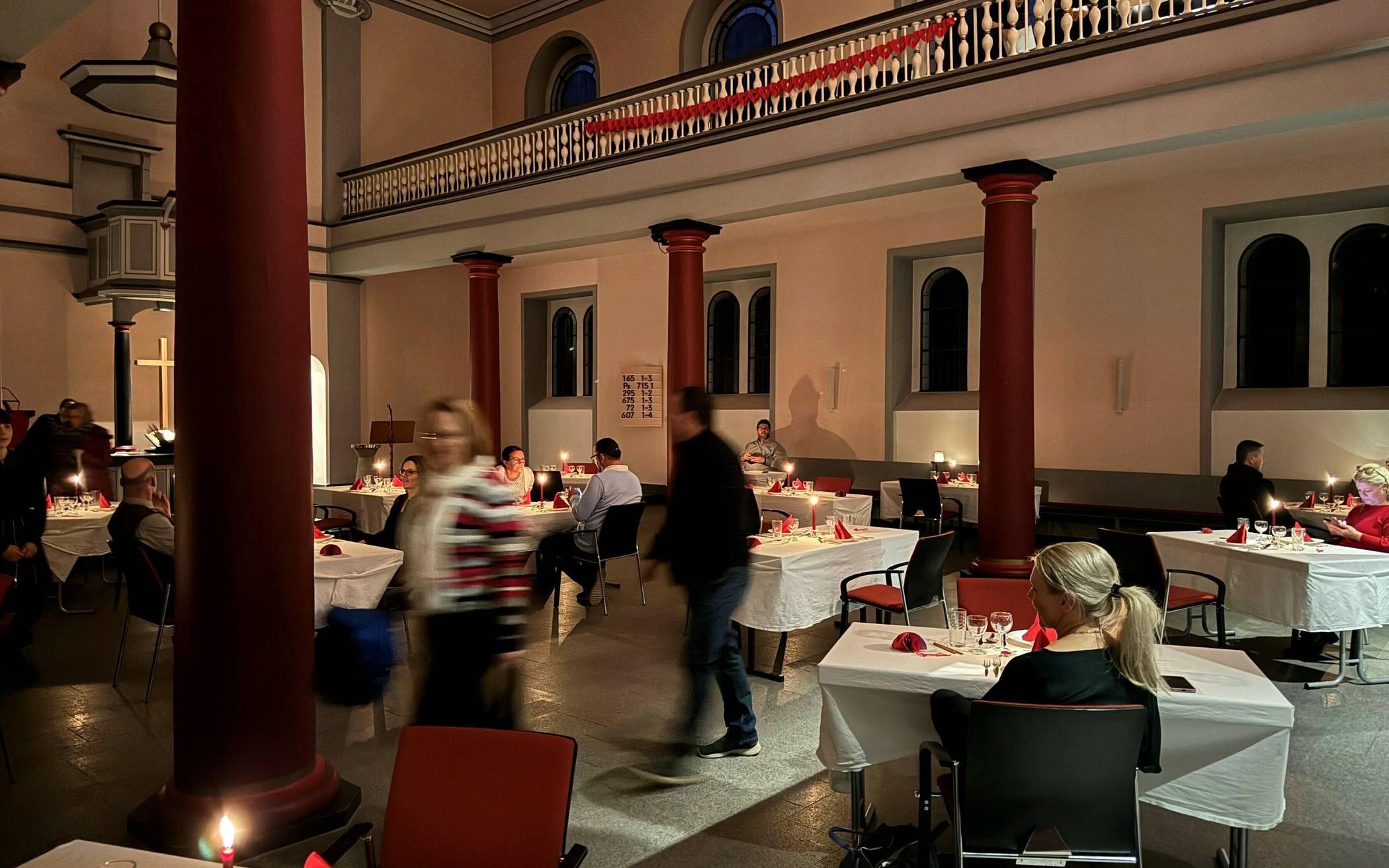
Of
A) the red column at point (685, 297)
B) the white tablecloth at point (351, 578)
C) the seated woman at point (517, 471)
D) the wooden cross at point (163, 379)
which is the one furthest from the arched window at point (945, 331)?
the wooden cross at point (163, 379)

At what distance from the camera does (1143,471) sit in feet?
36.5

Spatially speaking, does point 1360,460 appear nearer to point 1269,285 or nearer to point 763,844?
point 1269,285

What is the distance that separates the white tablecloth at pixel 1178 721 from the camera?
3.11 meters

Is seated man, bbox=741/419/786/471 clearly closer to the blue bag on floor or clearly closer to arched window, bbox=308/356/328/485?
arched window, bbox=308/356/328/485

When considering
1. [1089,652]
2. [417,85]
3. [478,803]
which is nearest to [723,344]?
[417,85]

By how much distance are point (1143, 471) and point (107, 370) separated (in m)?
13.4

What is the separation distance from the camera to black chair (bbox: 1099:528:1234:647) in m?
6.02

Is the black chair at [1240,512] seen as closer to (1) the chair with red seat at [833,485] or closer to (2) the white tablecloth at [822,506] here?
(2) the white tablecloth at [822,506]

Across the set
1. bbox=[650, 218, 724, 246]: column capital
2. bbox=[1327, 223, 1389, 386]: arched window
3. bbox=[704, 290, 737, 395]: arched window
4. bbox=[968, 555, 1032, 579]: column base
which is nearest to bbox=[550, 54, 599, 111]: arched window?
bbox=[704, 290, 737, 395]: arched window

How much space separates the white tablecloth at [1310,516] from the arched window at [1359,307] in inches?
93.9

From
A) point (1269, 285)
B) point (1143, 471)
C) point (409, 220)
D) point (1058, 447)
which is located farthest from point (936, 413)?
point (409, 220)

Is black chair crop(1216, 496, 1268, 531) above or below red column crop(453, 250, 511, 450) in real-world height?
below

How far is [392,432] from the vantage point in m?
15.9

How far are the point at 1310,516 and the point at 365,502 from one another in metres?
8.79
